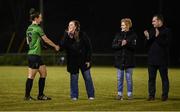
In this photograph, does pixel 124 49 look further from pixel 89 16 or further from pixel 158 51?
pixel 89 16

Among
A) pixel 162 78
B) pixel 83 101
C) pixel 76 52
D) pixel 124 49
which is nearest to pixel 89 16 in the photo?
pixel 124 49

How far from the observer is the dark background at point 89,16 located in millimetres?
38094

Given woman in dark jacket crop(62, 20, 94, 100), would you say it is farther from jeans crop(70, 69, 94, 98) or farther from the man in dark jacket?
the man in dark jacket

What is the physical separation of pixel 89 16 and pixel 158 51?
92.0 feet

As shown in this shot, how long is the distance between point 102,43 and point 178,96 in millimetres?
24714

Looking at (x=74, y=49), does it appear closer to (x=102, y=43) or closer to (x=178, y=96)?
(x=178, y=96)

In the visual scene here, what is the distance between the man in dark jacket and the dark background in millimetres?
24649

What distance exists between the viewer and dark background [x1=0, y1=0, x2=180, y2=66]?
38.1 m

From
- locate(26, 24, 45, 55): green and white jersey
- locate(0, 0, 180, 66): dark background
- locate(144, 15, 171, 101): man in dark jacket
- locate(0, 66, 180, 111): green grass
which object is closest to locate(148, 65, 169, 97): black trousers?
locate(144, 15, 171, 101): man in dark jacket

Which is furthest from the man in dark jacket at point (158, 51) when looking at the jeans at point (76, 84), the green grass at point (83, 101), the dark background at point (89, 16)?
the dark background at point (89, 16)

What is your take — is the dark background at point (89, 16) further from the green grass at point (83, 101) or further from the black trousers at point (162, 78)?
the black trousers at point (162, 78)

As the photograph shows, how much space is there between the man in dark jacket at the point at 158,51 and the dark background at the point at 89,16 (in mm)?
24649

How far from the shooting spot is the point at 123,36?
41.9 feet

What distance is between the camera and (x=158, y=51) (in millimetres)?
12547
